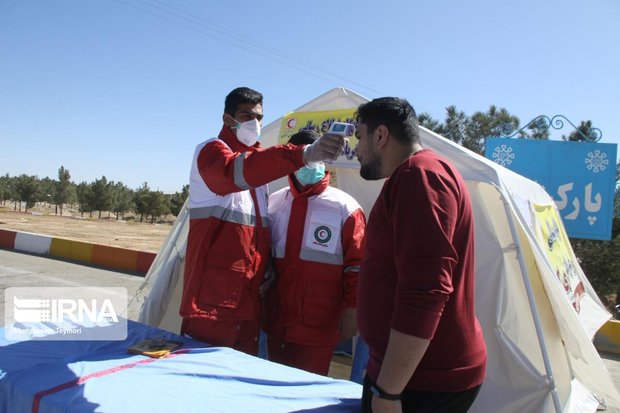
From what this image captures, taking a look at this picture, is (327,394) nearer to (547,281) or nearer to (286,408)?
(286,408)

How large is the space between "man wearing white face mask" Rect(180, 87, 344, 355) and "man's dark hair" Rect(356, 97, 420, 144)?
1.99 ft

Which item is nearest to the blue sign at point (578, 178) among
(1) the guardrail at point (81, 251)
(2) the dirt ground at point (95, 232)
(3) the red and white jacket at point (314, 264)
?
(3) the red and white jacket at point (314, 264)

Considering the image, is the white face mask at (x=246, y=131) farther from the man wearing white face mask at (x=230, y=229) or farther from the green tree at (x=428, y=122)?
the green tree at (x=428, y=122)

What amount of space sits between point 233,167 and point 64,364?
117cm

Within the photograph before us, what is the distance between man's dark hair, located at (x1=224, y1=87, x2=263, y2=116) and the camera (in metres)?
2.78

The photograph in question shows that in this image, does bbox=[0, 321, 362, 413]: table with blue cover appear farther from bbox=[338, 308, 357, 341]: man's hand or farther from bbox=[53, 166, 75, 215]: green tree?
bbox=[53, 166, 75, 215]: green tree

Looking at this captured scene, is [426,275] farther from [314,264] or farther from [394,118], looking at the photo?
[314,264]

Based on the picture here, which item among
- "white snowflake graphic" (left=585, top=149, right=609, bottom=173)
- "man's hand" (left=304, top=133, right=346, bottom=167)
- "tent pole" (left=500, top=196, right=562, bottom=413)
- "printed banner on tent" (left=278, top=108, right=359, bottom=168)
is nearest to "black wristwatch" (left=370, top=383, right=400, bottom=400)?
"man's hand" (left=304, top=133, right=346, bottom=167)

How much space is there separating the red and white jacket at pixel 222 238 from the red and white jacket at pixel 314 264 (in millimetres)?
332

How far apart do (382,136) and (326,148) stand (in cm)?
46

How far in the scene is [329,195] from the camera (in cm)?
326

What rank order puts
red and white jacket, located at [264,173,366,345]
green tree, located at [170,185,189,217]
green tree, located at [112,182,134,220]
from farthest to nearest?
green tree, located at [112,182,134,220], green tree, located at [170,185,189,217], red and white jacket, located at [264,173,366,345]

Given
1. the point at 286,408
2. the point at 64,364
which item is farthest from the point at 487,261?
the point at 64,364

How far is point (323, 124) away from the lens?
425cm
